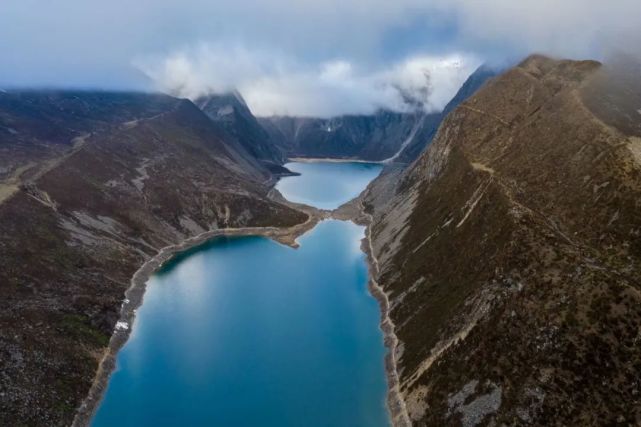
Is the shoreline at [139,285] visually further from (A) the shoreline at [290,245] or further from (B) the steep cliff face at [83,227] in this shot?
(B) the steep cliff face at [83,227]

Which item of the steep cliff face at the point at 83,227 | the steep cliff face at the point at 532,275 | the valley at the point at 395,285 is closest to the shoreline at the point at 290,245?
the valley at the point at 395,285

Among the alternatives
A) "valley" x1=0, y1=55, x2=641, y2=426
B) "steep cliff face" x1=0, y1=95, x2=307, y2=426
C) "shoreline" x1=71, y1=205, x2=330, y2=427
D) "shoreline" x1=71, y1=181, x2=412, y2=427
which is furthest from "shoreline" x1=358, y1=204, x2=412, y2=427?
"steep cliff face" x1=0, y1=95, x2=307, y2=426

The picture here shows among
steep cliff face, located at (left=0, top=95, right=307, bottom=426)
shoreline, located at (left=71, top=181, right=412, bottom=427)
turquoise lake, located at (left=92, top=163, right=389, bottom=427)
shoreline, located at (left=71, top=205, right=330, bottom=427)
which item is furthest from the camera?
steep cliff face, located at (left=0, top=95, right=307, bottom=426)

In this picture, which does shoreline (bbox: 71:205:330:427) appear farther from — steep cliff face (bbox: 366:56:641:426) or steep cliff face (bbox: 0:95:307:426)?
steep cliff face (bbox: 366:56:641:426)

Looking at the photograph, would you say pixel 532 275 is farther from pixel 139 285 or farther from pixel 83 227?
pixel 83 227

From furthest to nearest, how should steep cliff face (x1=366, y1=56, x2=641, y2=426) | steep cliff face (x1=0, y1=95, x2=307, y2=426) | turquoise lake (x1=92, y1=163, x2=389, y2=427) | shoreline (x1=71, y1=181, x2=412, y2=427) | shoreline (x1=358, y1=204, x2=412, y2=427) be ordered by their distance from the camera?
steep cliff face (x1=0, y1=95, x2=307, y2=426), shoreline (x1=71, y1=181, x2=412, y2=427), turquoise lake (x1=92, y1=163, x2=389, y2=427), shoreline (x1=358, y1=204, x2=412, y2=427), steep cliff face (x1=366, y1=56, x2=641, y2=426)

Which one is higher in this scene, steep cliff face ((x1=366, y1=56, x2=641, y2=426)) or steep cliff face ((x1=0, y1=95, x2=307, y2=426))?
steep cliff face ((x1=366, y1=56, x2=641, y2=426))

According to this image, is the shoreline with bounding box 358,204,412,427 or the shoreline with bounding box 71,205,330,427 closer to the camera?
the shoreline with bounding box 358,204,412,427
